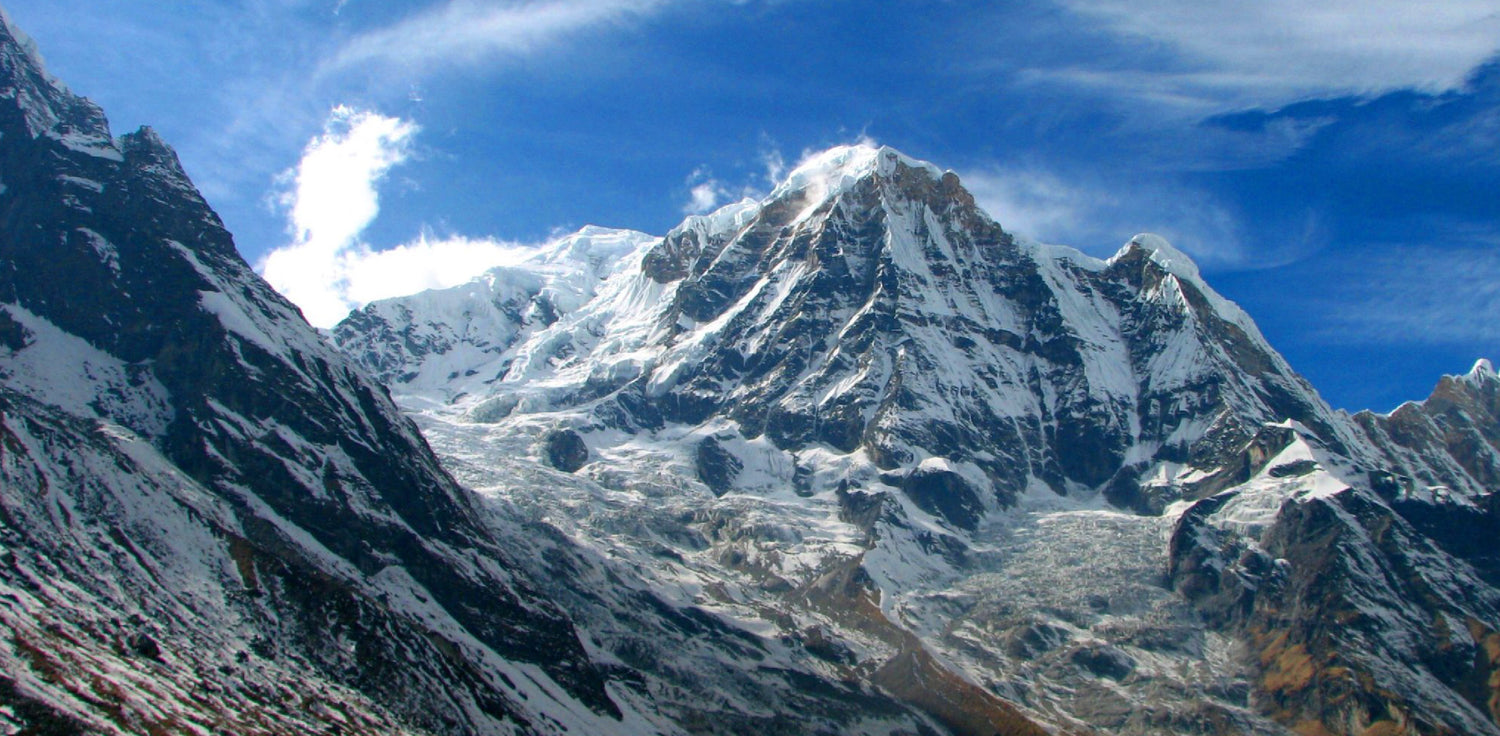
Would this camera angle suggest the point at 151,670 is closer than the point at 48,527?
Yes

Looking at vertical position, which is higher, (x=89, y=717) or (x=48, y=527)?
(x=48, y=527)

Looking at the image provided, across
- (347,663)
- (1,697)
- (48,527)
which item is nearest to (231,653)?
(347,663)

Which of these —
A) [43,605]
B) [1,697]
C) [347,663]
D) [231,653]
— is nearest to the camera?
[1,697]

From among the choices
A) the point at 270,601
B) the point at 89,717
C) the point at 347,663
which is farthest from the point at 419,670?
the point at 89,717

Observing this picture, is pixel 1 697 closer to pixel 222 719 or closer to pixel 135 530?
pixel 222 719

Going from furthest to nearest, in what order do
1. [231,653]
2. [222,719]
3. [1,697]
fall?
[231,653]
[222,719]
[1,697]

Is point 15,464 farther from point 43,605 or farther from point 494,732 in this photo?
point 494,732

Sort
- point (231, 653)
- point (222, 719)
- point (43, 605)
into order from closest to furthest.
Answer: point (222, 719)
point (43, 605)
point (231, 653)

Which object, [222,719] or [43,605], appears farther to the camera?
[43,605]

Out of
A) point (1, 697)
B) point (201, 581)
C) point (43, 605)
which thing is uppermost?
point (201, 581)
